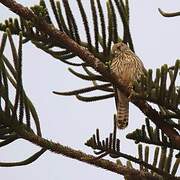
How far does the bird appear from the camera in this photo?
506 cm

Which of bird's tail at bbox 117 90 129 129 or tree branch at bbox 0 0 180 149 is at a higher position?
tree branch at bbox 0 0 180 149

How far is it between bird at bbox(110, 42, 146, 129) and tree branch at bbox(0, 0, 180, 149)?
2.63 ft

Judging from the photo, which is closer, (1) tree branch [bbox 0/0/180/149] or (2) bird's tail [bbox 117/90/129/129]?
(1) tree branch [bbox 0/0/180/149]

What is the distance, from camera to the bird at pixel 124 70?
16.6 feet

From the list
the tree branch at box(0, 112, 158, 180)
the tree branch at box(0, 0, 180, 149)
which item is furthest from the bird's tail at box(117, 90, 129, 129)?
the tree branch at box(0, 112, 158, 180)

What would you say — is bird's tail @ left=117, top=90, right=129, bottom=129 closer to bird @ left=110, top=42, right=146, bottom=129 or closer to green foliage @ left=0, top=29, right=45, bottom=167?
bird @ left=110, top=42, right=146, bottom=129

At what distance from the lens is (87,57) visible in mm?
3662

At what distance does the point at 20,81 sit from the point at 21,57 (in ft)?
0.83

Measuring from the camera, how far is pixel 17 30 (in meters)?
3.80

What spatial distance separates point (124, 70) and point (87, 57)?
5.78 feet

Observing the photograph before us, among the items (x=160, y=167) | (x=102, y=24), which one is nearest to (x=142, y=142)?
(x=160, y=167)

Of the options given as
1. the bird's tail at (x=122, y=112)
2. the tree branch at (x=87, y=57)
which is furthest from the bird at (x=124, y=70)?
the tree branch at (x=87, y=57)

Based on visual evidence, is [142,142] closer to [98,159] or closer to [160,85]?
[98,159]

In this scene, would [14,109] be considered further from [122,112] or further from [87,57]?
[122,112]
